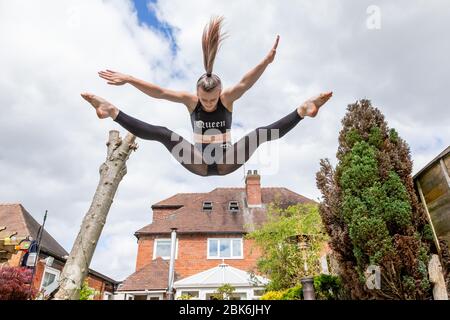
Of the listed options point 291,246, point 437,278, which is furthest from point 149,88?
point 291,246

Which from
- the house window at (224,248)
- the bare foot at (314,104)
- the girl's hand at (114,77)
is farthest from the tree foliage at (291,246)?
the girl's hand at (114,77)

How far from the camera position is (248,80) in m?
3.26

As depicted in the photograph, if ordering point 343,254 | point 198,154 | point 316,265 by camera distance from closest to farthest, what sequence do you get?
point 198,154 < point 343,254 < point 316,265

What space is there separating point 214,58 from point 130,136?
1744mm

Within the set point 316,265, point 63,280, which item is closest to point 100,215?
point 63,280

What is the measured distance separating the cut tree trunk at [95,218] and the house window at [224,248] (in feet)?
54.4

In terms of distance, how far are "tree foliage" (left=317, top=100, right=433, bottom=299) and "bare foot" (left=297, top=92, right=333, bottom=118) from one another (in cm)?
325

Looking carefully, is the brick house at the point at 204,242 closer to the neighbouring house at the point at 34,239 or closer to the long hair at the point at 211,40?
the neighbouring house at the point at 34,239

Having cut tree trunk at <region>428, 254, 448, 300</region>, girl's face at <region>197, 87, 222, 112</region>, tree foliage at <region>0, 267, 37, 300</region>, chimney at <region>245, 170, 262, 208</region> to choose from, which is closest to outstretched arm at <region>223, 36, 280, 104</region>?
girl's face at <region>197, 87, 222, 112</region>

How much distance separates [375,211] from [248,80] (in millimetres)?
3786

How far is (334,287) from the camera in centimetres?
733

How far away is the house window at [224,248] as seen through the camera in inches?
789
